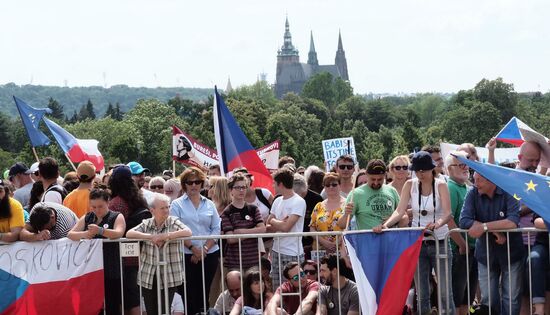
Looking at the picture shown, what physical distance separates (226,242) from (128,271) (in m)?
1.18

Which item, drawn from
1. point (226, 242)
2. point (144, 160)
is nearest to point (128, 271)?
point (226, 242)

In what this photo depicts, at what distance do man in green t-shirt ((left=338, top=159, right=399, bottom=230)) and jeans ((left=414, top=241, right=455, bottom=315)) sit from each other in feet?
1.84

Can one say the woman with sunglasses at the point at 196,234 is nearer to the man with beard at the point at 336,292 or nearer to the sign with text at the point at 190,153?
the man with beard at the point at 336,292

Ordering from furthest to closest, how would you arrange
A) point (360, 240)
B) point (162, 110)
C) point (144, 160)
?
point (162, 110)
point (144, 160)
point (360, 240)

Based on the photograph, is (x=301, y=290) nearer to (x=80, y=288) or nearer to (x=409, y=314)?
(x=409, y=314)

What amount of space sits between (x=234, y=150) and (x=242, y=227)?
3.33 m

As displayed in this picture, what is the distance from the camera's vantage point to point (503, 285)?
10.0 meters

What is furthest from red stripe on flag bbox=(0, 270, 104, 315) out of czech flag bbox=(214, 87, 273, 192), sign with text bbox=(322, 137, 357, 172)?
sign with text bbox=(322, 137, 357, 172)

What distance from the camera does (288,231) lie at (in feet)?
36.9

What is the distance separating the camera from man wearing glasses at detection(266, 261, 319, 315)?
1030cm

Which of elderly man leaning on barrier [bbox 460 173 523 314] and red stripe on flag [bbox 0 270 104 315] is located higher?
elderly man leaning on barrier [bbox 460 173 523 314]

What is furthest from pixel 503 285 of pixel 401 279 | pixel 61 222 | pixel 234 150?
pixel 234 150

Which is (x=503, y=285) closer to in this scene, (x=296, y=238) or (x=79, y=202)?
(x=296, y=238)

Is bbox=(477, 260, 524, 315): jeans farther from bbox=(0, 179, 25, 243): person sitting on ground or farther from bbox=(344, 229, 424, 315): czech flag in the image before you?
bbox=(0, 179, 25, 243): person sitting on ground
